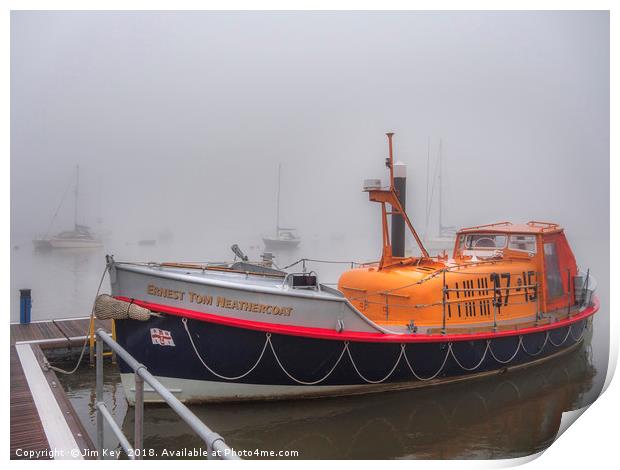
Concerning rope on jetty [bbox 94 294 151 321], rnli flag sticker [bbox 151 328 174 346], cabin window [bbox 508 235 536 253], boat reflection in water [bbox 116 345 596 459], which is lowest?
boat reflection in water [bbox 116 345 596 459]

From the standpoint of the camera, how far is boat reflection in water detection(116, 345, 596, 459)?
5574 millimetres

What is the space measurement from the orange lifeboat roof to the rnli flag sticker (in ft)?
19.3

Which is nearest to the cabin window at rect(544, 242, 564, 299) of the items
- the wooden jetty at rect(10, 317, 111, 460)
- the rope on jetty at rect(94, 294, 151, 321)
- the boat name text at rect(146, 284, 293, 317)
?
the boat name text at rect(146, 284, 293, 317)

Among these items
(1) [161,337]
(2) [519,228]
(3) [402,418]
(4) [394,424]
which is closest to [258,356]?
(1) [161,337]

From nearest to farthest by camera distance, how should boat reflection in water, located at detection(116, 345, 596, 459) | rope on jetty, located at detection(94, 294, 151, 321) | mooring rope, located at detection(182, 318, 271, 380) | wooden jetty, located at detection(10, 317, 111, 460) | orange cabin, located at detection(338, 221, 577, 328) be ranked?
wooden jetty, located at detection(10, 317, 111, 460) < boat reflection in water, located at detection(116, 345, 596, 459) < rope on jetty, located at detection(94, 294, 151, 321) < mooring rope, located at detection(182, 318, 271, 380) < orange cabin, located at detection(338, 221, 577, 328)

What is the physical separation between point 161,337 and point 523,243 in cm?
628

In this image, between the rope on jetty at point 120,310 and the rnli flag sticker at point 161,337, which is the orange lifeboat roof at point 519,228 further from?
the rope on jetty at point 120,310

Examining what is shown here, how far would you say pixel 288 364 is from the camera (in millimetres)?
6332

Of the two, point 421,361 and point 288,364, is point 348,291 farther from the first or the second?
point 288,364

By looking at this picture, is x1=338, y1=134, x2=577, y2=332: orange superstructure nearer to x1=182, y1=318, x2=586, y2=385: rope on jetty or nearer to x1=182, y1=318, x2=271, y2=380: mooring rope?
x1=182, y1=318, x2=586, y2=385: rope on jetty

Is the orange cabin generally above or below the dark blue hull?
above

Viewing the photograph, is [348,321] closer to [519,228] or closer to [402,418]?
[402,418]
